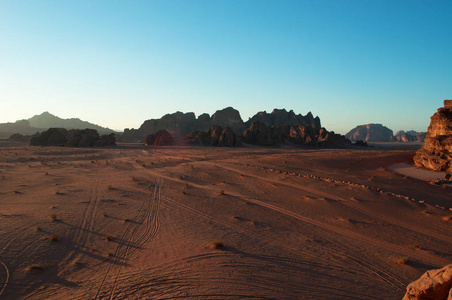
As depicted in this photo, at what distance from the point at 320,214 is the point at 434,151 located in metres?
18.1

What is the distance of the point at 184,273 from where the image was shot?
6.82m

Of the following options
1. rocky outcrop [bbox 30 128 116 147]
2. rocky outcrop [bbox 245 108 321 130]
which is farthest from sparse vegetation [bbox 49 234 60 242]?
rocky outcrop [bbox 245 108 321 130]

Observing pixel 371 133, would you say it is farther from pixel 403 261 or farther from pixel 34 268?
pixel 34 268

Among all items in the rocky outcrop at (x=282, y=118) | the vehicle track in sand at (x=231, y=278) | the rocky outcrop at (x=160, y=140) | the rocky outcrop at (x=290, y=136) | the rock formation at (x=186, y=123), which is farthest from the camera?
the rocky outcrop at (x=282, y=118)

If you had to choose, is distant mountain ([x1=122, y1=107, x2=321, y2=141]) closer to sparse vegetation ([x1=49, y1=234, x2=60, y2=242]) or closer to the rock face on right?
the rock face on right

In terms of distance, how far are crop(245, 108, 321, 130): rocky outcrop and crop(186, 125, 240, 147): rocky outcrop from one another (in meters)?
45.0

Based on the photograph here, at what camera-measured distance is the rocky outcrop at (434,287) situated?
3852mm

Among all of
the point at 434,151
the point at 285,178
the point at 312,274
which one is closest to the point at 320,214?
the point at 312,274

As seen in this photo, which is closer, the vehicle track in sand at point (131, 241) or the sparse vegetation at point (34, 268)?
the vehicle track in sand at point (131, 241)

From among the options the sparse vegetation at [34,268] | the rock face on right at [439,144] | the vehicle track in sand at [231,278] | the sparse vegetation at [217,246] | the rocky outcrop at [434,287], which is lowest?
the vehicle track in sand at [231,278]

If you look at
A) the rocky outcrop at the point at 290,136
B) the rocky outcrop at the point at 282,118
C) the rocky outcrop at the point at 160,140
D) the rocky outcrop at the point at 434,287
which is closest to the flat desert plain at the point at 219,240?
the rocky outcrop at the point at 434,287

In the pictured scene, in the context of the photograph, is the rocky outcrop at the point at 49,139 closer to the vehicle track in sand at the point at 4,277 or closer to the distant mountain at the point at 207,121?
the distant mountain at the point at 207,121

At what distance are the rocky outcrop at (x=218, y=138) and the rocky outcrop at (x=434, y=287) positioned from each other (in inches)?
2475

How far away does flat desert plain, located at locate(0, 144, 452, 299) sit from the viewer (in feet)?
20.7
